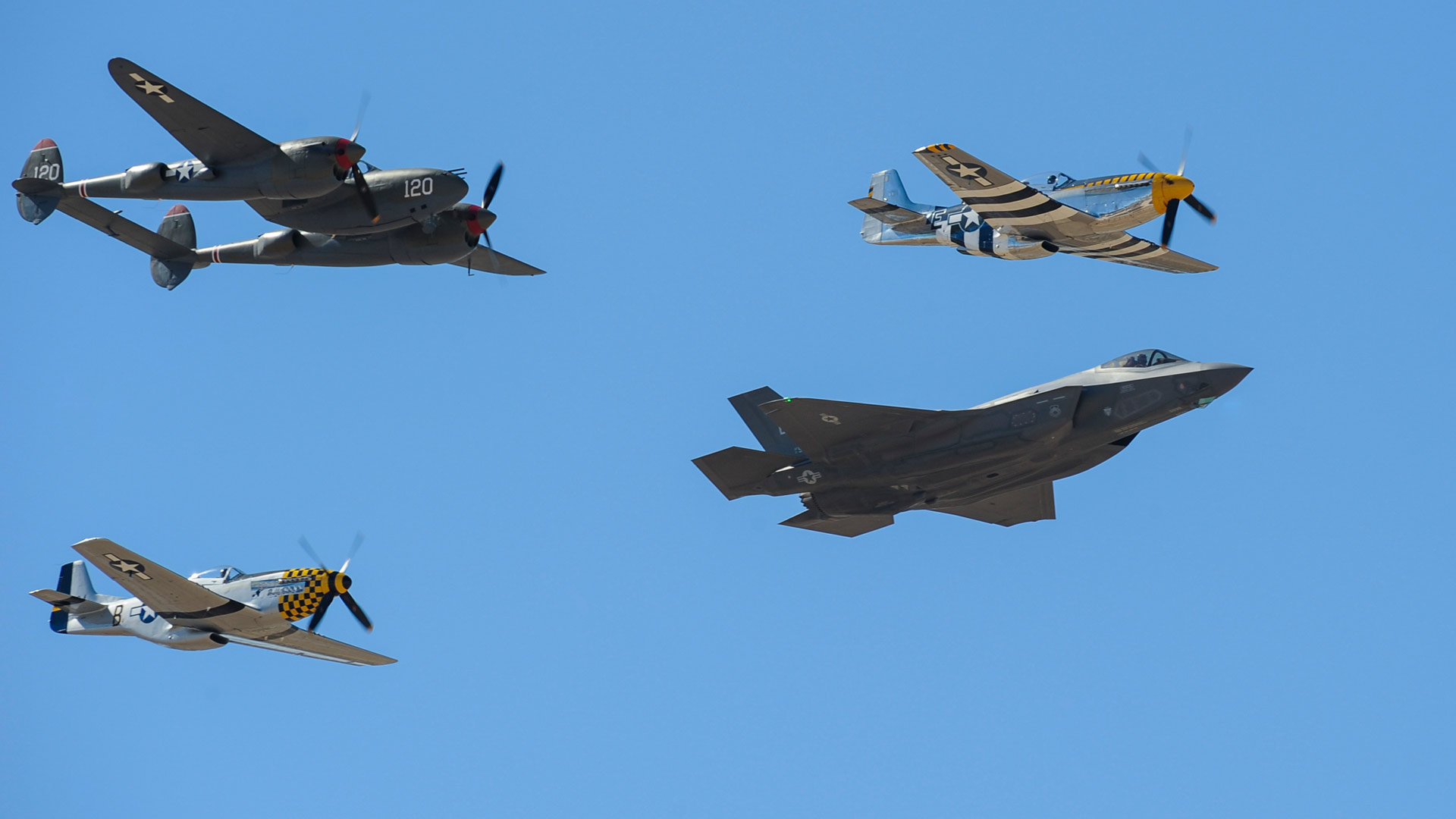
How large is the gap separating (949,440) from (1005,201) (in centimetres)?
1197

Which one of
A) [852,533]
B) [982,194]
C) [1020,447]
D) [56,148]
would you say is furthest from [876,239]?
[56,148]

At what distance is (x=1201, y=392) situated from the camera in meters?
40.7

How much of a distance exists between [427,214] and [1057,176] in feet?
71.9

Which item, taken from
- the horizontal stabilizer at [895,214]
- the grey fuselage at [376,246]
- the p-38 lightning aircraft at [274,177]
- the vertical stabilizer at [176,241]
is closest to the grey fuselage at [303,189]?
the p-38 lightning aircraft at [274,177]

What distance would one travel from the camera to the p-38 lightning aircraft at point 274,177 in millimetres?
42219

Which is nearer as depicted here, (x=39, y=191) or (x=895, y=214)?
(x=39, y=191)

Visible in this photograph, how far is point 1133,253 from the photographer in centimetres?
5506

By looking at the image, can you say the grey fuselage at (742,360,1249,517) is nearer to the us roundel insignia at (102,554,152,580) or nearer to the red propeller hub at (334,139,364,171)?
the red propeller hub at (334,139,364,171)

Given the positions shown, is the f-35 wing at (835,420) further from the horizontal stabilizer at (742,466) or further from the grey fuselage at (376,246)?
the grey fuselage at (376,246)

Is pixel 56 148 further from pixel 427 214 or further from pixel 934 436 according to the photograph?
pixel 934 436

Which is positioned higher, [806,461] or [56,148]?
[56,148]

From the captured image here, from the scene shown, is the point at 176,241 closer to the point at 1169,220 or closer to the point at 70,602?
the point at 70,602

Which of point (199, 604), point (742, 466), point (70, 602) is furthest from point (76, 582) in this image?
point (742, 466)

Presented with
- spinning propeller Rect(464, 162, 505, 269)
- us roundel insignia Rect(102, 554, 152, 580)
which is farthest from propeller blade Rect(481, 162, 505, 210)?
us roundel insignia Rect(102, 554, 152, 580)
